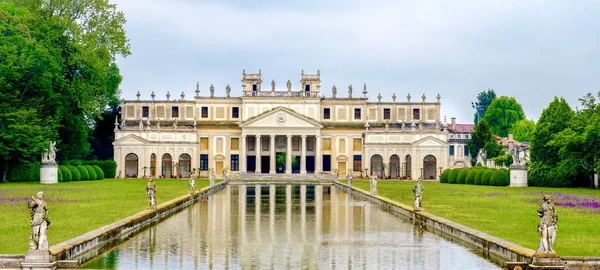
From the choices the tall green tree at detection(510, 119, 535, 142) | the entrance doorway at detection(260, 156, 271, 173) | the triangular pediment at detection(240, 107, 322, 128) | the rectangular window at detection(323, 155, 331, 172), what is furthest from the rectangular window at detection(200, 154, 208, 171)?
the tall green tree at detection(510, 119, 535, 142)

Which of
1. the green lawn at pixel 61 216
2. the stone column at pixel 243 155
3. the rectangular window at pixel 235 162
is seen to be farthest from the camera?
the rectangular window at pixel 235 162

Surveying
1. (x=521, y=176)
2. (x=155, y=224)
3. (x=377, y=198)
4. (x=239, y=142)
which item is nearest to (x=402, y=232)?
(x=155, y=224)

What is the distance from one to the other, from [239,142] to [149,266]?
8179 centimetres

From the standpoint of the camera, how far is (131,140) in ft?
293

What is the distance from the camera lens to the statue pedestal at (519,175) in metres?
60.0

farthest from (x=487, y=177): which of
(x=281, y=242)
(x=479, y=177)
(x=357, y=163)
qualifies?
(x=281, y=242)

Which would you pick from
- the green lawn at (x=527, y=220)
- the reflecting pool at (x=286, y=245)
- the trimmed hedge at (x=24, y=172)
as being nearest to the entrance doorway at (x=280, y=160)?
the trimmed hedge at (x=24, y=172)

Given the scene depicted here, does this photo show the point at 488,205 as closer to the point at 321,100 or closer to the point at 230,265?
the point at 230,265

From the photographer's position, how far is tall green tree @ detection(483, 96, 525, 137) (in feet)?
421

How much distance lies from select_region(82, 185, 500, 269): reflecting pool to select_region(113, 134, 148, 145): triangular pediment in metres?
60.4

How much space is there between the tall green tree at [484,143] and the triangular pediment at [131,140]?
42.9 meters

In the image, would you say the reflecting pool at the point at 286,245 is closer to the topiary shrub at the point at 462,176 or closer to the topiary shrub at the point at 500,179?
the topiary shrub at the point at 500,179

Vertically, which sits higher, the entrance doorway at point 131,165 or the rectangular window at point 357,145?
the rectangular window at point 357,145

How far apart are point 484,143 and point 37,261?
92.6 meters
